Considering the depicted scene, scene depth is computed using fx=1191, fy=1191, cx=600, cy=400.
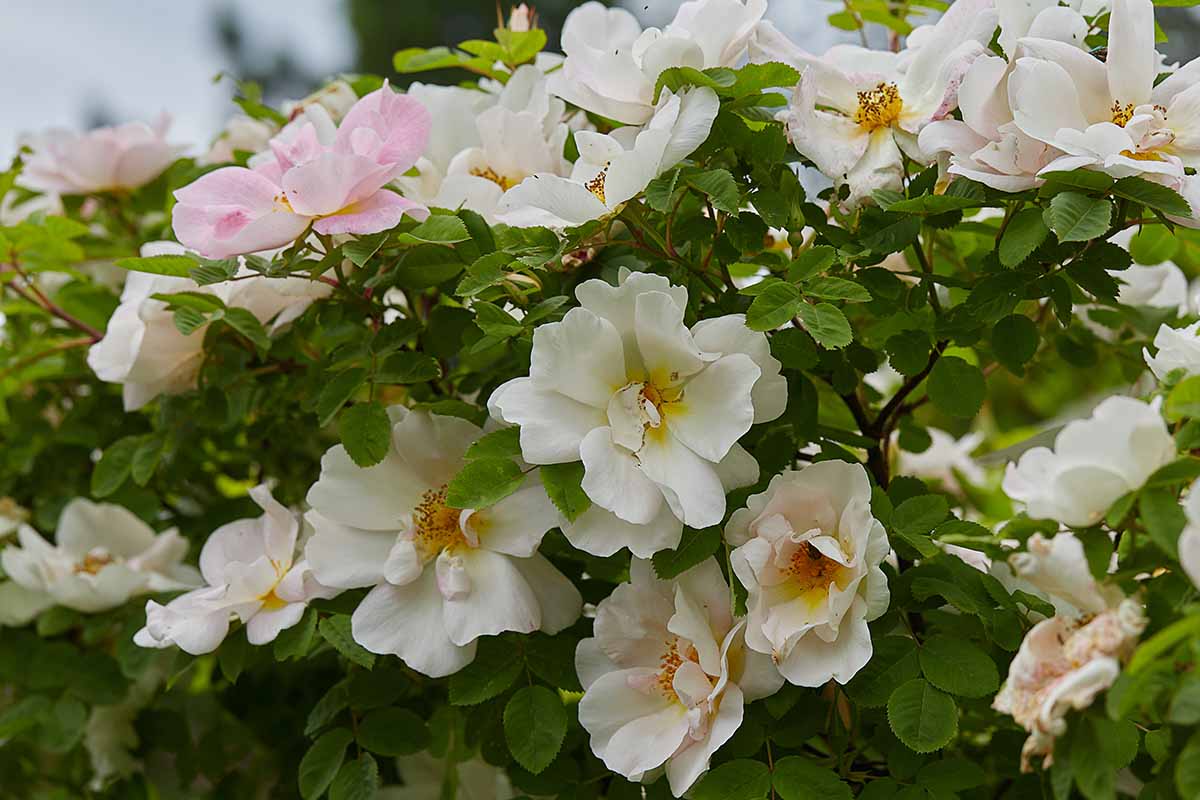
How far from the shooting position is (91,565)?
840 mm

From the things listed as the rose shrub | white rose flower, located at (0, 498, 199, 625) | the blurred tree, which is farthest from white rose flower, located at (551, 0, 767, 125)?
the blurred tree

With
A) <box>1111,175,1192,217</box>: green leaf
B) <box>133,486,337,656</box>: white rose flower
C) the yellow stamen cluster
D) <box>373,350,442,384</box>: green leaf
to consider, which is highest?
the yellow stamen cluster

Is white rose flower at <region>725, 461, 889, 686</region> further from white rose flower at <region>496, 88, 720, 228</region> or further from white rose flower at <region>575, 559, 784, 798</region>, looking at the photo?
white rose flower at <region>496, 88, 720, 228</region>

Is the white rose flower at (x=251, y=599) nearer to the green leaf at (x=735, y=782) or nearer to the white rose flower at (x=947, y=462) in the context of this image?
the green leaf at (x=735, y=782)

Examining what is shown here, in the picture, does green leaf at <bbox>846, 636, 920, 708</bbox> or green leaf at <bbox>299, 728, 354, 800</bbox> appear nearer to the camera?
green leaf at <bbox>846, 636, 920, 708</bbox>

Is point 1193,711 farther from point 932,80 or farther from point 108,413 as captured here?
point 108,413

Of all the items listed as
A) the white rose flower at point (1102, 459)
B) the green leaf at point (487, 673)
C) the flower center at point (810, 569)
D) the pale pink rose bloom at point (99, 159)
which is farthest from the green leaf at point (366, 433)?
the pale pink rose bloom at point (99, 159)

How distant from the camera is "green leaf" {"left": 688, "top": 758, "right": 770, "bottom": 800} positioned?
55 cm

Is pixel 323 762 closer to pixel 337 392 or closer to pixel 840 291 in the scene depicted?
pixel 337 392

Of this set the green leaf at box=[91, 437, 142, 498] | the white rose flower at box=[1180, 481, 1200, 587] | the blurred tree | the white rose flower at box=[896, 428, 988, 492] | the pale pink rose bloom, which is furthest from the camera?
the blurred tree

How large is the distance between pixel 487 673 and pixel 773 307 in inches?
9.4

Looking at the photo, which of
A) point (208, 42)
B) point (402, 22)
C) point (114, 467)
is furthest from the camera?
point (208, 42)

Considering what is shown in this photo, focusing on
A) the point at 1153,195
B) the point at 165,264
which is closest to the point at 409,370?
the point at 165,264

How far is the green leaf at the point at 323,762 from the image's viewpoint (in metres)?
0.65
